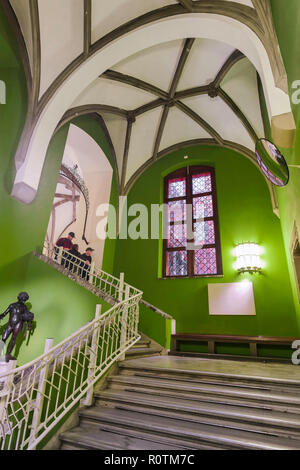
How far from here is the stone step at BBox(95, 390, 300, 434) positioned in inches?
85.8

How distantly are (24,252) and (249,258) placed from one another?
4908 mm

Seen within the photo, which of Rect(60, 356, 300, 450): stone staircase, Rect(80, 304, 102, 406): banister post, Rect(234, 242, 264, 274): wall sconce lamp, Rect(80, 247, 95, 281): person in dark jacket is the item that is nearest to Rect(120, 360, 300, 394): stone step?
Rect(60, 356, 300, 450): stone staircase

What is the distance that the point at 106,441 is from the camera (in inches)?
85.9

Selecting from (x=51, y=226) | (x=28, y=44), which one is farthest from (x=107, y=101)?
(x=51, y=226)

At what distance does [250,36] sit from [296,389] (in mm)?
4685

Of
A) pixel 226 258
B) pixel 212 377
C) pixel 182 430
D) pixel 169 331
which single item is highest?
pixel 226 258

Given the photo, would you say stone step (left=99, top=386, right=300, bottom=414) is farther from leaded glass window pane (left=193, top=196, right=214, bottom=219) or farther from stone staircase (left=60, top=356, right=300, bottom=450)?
leaded glass window pane (left=193, top=196, right=214, bottom=219)

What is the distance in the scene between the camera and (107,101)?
6238mm

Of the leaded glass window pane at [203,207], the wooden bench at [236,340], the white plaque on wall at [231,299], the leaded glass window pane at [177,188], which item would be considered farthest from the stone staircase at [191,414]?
the leaded glass window pane at [177,188]

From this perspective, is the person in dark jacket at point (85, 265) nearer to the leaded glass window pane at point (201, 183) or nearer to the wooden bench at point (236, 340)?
the wooden bench at point (236, 340)

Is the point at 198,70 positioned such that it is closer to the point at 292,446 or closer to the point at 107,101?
the point at 107,101

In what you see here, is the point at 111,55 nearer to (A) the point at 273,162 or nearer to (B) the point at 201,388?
(A) the point at 273,162

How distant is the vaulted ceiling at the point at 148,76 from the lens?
415 centimetres

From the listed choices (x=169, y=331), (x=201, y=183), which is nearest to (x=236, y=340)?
(x=169, y=331)
